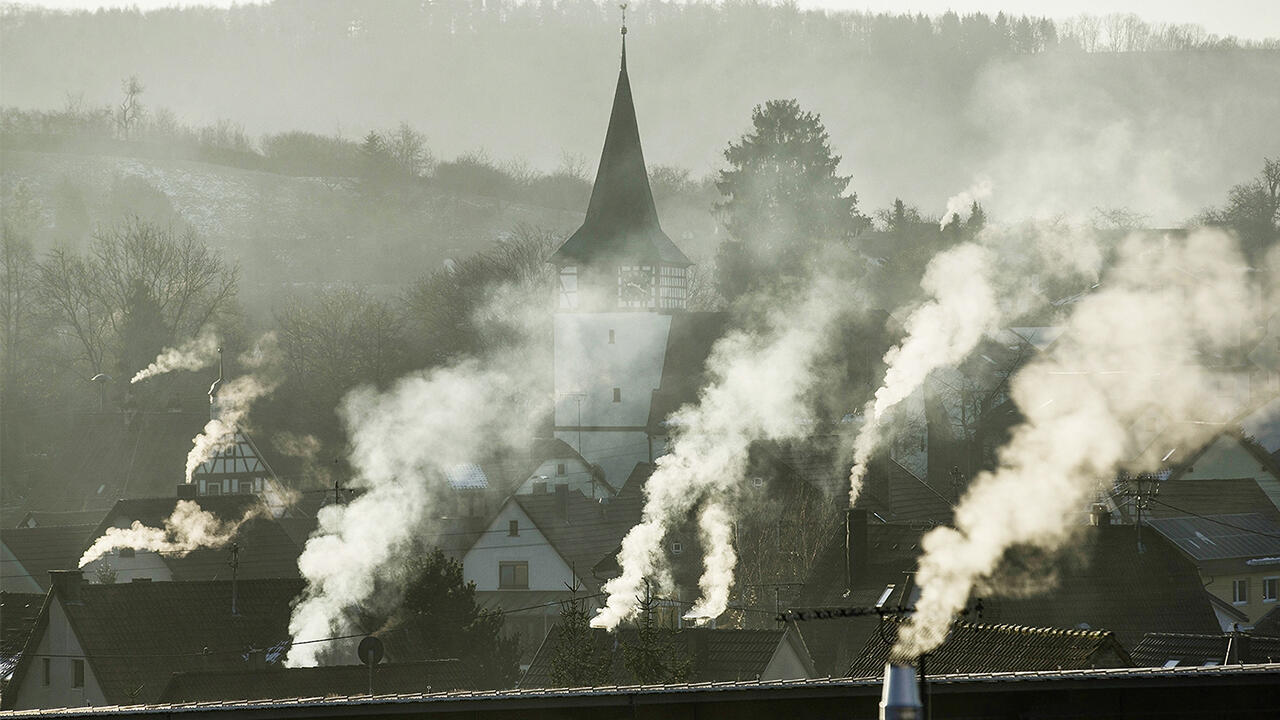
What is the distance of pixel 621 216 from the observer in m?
81.5

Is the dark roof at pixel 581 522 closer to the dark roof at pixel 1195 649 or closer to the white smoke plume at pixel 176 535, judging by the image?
the white smoke plume at pixel 176 535

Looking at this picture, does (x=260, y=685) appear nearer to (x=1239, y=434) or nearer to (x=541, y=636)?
(x=541, y=636)

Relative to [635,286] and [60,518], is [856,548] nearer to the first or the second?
[635,286]

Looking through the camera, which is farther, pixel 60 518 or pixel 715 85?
pixel 715 85

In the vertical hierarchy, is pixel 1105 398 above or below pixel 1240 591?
above

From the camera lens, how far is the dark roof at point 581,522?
55.5m

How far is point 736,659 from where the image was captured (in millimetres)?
36750

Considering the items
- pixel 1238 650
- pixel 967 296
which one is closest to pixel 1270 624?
pixel 1238 650

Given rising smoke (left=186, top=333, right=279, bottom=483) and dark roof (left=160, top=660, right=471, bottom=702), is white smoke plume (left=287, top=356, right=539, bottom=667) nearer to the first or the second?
rising smoke (left=186, top=333, right=279, bottom=483)

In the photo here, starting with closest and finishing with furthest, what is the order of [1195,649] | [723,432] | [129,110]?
[1195,649] < [723,432] < [129,110]

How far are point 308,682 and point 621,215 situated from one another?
1873 inches

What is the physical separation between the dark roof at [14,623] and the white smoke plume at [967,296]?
23862mm

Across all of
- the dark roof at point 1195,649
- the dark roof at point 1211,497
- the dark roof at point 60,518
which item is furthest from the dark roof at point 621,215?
the dark roof at point 1195,649

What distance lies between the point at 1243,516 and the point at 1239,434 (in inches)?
111
